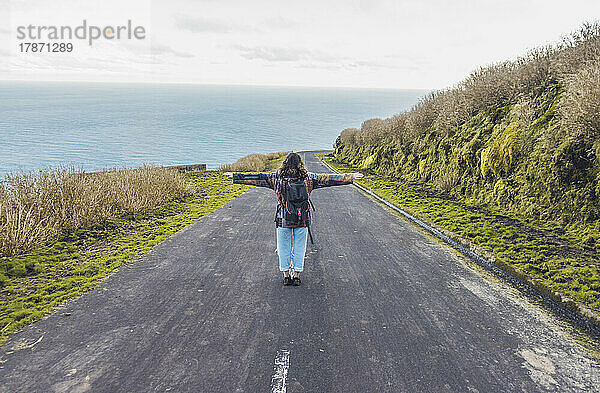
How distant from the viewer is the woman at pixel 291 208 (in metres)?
5.59

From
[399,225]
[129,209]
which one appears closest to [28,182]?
[129,209]

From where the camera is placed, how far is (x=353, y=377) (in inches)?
137

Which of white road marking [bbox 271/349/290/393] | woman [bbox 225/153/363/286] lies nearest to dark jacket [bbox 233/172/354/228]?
woman [bbox 225/153/363/286]

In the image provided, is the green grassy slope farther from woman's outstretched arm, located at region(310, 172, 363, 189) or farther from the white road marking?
the white road marking

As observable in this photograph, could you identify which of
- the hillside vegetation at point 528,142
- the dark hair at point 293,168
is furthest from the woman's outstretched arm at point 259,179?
the hillside vegetation at point 528,142

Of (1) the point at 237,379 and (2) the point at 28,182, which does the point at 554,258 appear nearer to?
(1) the point at 237,379

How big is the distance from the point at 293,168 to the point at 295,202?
1.78 feet

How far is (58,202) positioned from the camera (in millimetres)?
8789

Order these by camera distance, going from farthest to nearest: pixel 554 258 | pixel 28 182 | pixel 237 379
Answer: pixel 28 182 < pixel 554 258 < pixel 237 379

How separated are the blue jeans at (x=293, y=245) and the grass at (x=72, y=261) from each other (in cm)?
310

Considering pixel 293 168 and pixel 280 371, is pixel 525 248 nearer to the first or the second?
pixel 293 168

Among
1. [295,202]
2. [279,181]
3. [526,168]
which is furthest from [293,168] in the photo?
[526,168]

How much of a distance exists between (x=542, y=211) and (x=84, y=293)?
1058cm

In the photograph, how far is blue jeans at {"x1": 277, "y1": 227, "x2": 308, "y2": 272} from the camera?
5.74 m
